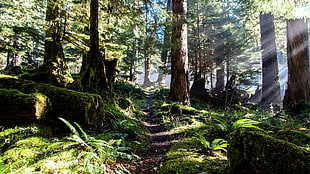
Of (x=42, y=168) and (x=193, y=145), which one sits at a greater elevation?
(x=42, y=168)

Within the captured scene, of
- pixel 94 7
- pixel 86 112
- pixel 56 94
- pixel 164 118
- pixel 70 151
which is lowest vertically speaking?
pixel 164 118

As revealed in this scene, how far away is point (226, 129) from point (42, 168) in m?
3.96

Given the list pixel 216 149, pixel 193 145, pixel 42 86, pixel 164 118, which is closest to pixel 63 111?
pixel 42 86

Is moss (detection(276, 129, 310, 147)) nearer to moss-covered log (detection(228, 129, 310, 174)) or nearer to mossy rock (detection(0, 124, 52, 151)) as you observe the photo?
moss-covered log (detection(228, 129, 310, 174))

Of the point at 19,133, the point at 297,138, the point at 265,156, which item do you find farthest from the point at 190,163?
the point at 19,133

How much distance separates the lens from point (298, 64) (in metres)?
7.97

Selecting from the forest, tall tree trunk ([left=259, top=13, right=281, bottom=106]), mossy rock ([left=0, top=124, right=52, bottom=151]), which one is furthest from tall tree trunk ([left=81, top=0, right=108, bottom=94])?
tall tree trunk ([left=259, top=13, right=281, bottom=106])

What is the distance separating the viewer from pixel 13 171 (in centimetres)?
164

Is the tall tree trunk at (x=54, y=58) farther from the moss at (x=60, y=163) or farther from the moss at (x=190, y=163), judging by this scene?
the moss at (x=190, y=163)

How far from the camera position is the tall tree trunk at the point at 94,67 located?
4.80m

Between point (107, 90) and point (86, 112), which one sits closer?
point (86, 112)

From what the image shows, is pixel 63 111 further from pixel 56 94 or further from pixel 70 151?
pixel 70 151

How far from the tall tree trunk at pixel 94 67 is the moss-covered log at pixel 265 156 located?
4508mm

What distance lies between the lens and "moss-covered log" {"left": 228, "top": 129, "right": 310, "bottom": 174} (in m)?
1.42
